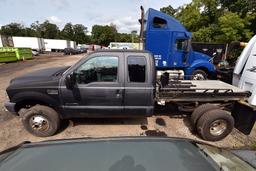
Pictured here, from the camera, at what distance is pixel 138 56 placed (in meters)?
4.58

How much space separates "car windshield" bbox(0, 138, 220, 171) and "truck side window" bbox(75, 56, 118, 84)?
271 cm

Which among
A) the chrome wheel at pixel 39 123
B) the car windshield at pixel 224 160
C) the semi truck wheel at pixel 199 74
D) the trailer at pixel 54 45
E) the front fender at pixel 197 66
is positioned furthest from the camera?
the trailer at pixel 54 45

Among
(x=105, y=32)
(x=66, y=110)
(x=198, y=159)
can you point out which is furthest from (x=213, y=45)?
(x=105, y=32)

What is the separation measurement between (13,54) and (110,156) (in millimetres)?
26169

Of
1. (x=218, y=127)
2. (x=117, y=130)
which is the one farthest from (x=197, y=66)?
(x=117, y=130)

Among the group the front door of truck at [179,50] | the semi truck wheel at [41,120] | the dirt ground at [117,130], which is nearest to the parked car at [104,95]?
the semi truck wheel at [41,120]

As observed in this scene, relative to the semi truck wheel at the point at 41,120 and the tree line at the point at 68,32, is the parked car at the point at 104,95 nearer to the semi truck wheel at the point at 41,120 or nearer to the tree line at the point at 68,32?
the semi truck wheel at the point at 41,120

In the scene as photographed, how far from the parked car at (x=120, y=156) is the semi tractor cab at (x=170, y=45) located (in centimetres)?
750

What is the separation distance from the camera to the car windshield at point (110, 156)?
1.53 meters

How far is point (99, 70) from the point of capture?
15.0 ft

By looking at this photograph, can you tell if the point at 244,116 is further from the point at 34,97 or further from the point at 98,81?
the point at 34,97

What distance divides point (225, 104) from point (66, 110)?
12.9 feet

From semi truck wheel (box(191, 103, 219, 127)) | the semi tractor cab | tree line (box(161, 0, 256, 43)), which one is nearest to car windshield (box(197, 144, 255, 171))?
semi truck wheel (box(191, 103, 219, 127))

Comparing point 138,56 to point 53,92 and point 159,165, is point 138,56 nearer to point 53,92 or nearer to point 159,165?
point 53,92
